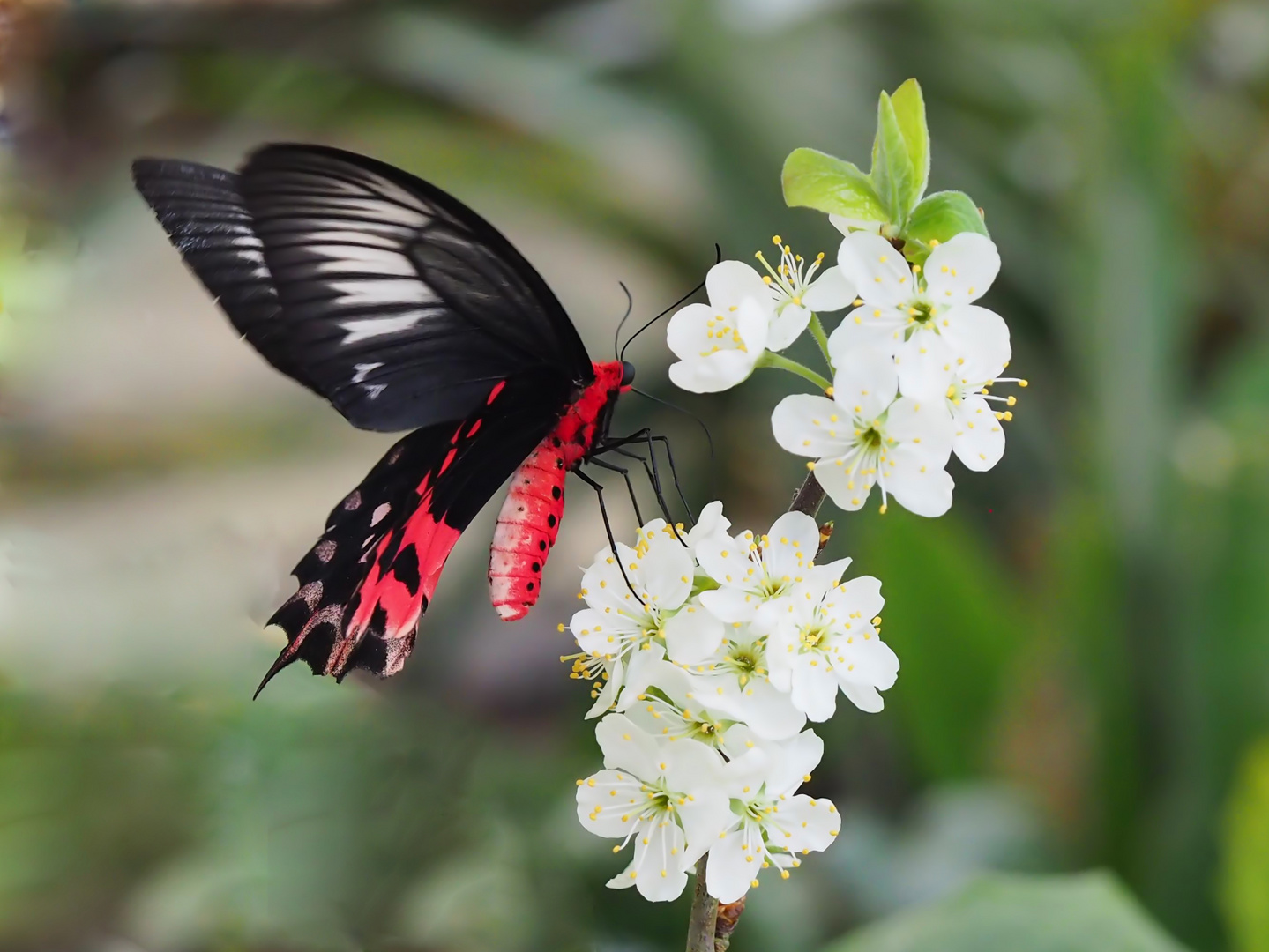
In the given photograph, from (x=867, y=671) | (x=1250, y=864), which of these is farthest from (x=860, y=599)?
(x=1250, y=864)

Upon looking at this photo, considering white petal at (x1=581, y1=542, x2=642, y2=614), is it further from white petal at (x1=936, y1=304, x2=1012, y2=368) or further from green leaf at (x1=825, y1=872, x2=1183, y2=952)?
green leaf at (x1=825, y1=872, x2=1183, y2=952)

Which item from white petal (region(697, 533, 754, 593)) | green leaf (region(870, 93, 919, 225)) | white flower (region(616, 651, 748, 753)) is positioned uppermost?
green leaf (region(870, 93, 919, 225))

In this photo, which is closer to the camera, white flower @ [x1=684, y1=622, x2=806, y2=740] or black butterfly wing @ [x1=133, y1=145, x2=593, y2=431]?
white flower @ [x1=684, y1=622, x2=806, y2=740]

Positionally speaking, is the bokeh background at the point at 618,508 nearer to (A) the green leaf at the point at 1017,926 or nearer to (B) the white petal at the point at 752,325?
(A) the green leaf at the point at 1017,926

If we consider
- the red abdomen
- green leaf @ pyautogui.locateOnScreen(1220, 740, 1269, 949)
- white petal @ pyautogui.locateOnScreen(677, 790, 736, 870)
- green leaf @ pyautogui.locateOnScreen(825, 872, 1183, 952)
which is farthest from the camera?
green leaf @ pyautogui.locateOnScreen(1220, 740, 1269, 949)

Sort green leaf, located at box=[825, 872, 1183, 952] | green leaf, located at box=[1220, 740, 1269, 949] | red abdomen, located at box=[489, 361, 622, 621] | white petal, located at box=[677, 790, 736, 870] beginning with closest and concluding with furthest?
white petal, located at box=[677, 790, 736, 870]
red abdomen, located at box=[489, 361, 622, 621]
green leaf, located at box=[825, 872, 1183, 952]
green leaf, located at box=[1220, 740, 1269, 949]

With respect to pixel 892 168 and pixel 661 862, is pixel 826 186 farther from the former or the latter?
pixel 661 862

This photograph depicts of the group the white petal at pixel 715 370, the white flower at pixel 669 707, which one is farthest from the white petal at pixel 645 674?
the white petal at pixel 715 370

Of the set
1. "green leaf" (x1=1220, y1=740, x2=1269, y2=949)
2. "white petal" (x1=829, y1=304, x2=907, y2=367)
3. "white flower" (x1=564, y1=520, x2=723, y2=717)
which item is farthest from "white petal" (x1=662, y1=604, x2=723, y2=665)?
"green leaf" (x1=1220, y1=740, x2=1269, y2=949)
